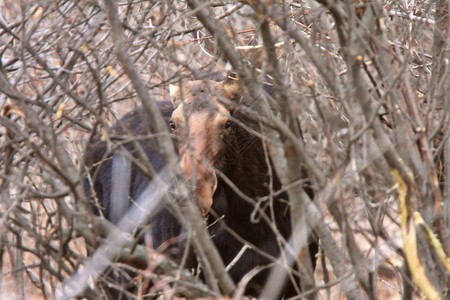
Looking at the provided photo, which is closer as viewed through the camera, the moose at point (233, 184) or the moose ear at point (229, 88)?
the moose at point (233, 184)

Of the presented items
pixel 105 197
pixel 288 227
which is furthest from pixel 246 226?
pixel 105 197

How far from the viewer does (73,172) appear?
3229 mm

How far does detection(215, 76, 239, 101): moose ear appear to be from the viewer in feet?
16.7

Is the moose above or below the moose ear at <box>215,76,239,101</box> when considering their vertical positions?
below

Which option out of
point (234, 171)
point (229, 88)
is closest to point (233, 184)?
point (234, 171)

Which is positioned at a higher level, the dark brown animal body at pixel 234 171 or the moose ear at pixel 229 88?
the moose ear at pixel 229 88

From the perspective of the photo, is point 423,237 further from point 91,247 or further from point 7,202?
point 7,202

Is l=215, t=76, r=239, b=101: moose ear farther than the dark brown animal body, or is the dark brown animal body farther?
l=215, t=76, r=239, b=101: moose ear

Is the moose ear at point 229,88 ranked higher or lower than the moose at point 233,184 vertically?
higher

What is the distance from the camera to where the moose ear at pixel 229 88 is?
5.09 metres

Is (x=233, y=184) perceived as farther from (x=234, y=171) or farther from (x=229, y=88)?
(x=229, y=88)

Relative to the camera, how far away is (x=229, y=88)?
5.12m

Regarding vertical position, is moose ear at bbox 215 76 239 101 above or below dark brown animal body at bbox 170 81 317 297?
above

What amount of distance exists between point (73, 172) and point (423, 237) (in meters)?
1.78
